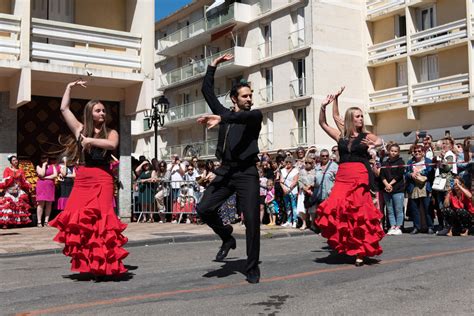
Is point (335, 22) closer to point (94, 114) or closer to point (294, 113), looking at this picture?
point (294, 113)

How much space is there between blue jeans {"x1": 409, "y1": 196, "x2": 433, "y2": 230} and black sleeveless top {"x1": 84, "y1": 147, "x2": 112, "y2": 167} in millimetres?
8358

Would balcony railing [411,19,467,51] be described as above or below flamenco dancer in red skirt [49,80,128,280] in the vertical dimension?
above

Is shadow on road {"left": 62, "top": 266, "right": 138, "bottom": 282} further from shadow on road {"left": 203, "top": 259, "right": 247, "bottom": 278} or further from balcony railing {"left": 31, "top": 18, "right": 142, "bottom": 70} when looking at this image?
balcony railing {"left": 31, "top": 18, "right": 142, "bottom": 70}

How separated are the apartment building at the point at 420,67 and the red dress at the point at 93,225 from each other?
28.5 metres

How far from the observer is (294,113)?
3825 centimetres

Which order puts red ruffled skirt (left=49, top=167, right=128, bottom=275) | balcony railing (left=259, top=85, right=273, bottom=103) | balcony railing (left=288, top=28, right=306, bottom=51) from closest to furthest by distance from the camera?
red ruffled skirt (left=49, top=167, right=128, bottom=275) < balcony railing (left=288, top=28, right=306, bottom=51) < balcony railing (left=259, top=85, right=273, bottom=103)

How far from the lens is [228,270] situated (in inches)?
295

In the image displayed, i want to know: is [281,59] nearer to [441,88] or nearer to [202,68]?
[202,68]

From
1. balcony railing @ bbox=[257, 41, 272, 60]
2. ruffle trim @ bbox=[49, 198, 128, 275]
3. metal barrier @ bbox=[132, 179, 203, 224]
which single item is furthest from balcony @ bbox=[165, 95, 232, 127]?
ruffle trim @ bbox=[49, 198, 128, 275]

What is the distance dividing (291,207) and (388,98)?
78.1 feet

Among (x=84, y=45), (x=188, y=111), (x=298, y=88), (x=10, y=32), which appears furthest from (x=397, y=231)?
(x=188, y=111)

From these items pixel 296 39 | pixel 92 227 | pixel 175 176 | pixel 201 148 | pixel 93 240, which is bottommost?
pixel 93 240

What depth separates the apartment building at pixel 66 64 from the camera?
51.4 ft

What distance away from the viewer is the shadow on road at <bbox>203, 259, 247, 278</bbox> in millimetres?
7090
